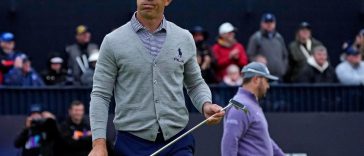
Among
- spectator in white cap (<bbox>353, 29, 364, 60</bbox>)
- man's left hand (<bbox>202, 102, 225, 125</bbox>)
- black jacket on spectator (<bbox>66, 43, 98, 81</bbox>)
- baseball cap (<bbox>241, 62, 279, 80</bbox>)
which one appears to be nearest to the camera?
man's left hand (<bbox>202, 102, 225, 125</bbox>)

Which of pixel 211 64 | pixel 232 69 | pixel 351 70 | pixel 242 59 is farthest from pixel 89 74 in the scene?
pixel 351 70

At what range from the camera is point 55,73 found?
14688mm

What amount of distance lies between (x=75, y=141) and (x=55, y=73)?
2.03 meters

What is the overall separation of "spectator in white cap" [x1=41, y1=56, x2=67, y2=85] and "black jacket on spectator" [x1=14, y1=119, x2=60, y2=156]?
65.4 inches

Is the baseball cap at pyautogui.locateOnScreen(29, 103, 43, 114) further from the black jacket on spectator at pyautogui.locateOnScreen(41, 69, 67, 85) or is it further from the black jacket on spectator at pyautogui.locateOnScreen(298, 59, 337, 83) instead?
the black jacket on spectator at pyautogui.locateOnScreen(298, 59, 337, 83)

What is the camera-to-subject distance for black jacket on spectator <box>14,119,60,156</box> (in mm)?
12930

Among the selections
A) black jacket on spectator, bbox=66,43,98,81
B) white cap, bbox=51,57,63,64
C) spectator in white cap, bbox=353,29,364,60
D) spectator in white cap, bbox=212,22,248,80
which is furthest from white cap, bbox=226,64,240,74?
white cap, bbox=51,57,63,64

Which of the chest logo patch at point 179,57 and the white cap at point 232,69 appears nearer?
the chest logo patch at point 179,57

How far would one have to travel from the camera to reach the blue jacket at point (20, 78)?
14.0m

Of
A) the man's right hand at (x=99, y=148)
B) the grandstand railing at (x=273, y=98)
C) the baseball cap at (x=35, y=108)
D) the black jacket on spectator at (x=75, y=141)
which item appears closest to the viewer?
the man's right hand at (x=99, y=148)

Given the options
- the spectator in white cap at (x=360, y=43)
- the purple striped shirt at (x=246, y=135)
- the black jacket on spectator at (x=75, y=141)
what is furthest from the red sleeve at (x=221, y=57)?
the purple striped shirt at (x=246, y=135)

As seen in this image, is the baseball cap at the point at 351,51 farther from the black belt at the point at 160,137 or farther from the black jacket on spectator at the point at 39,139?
the black belt at the point at 160,137

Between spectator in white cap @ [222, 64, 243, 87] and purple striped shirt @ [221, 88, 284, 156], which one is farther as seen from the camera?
spectator in white cap @ [222, 64, 243, 87]

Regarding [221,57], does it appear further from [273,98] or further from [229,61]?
[273,98]
